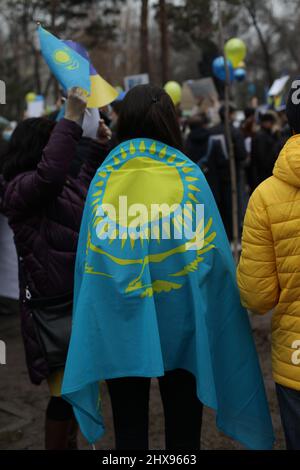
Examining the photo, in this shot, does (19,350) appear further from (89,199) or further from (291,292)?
(291,292)

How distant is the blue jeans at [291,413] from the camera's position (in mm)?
2062

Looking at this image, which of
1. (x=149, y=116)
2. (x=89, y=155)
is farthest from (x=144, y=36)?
(x=149, y=116)

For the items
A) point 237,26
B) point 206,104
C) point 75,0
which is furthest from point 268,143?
point 237,26

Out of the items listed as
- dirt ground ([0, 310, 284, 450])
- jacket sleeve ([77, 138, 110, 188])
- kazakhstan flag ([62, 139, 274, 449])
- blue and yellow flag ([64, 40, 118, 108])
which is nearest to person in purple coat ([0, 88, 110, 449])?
jacket sleeve ([77, 138, 110, 188])

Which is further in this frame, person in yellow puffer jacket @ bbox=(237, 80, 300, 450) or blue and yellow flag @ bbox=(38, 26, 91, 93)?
blue and yellow flag @ bbox=(38, 26, 91, 93)

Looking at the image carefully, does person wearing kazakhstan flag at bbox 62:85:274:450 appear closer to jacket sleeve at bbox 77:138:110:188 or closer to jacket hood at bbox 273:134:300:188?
jacket hood at bbox 273:134:300:188

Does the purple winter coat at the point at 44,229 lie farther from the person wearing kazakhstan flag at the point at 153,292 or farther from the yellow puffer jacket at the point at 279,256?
the yellow puffer jacket at the point at 279,256

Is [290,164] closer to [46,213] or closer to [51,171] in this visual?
[51,171]

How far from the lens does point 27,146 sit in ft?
8.73

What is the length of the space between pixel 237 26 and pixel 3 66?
12.1m

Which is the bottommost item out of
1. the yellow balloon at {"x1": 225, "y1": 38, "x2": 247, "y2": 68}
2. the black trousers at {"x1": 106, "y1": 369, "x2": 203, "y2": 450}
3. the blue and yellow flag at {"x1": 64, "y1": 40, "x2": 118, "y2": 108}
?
the black trousers at {"x1": 106, "y1": 369, "x2": 203, "y2": 450}

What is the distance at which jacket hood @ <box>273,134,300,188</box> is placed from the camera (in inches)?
75.6

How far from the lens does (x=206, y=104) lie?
802 centimetres

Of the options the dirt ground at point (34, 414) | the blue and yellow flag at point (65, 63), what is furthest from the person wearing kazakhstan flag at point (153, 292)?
the dirt ground at point (34, 414)
